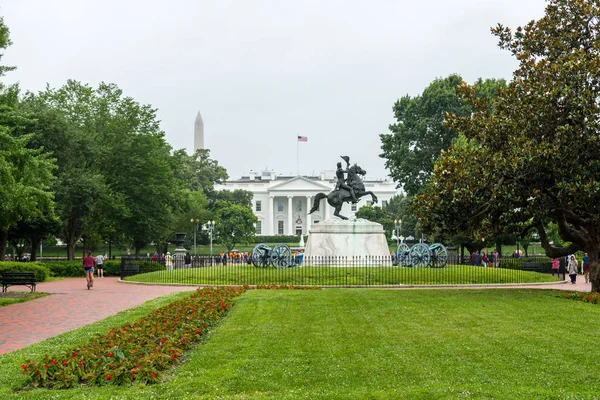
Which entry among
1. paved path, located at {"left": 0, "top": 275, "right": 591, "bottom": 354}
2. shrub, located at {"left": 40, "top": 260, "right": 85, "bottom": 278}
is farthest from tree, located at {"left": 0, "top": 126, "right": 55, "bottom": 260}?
shrub, located at {"left": 40, "top": 260, "right": 85, "bottom": 278}

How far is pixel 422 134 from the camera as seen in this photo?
1929 inches

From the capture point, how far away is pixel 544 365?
301 inches

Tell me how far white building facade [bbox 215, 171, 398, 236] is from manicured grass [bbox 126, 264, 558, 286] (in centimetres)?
8032

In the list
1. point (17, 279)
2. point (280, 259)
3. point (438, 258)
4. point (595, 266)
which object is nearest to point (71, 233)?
point (280, 259)

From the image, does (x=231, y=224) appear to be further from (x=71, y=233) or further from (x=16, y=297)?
(x=16, y=297)

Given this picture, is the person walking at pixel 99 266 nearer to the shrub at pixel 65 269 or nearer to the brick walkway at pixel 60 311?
the shrub at pixel 65 269

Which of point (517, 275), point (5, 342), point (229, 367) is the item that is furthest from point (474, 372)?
point (517, 275)

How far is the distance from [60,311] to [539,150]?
12.2m

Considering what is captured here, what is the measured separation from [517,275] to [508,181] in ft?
37.6

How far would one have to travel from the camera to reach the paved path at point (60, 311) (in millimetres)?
11516

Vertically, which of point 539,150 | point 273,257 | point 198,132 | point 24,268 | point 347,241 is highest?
point 198,132

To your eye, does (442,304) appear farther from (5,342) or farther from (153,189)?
(153,189)

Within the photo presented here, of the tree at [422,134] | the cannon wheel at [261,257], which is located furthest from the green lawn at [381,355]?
the tree at [422,134]

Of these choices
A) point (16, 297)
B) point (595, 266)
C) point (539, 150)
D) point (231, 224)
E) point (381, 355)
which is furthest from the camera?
point (231, 224)
